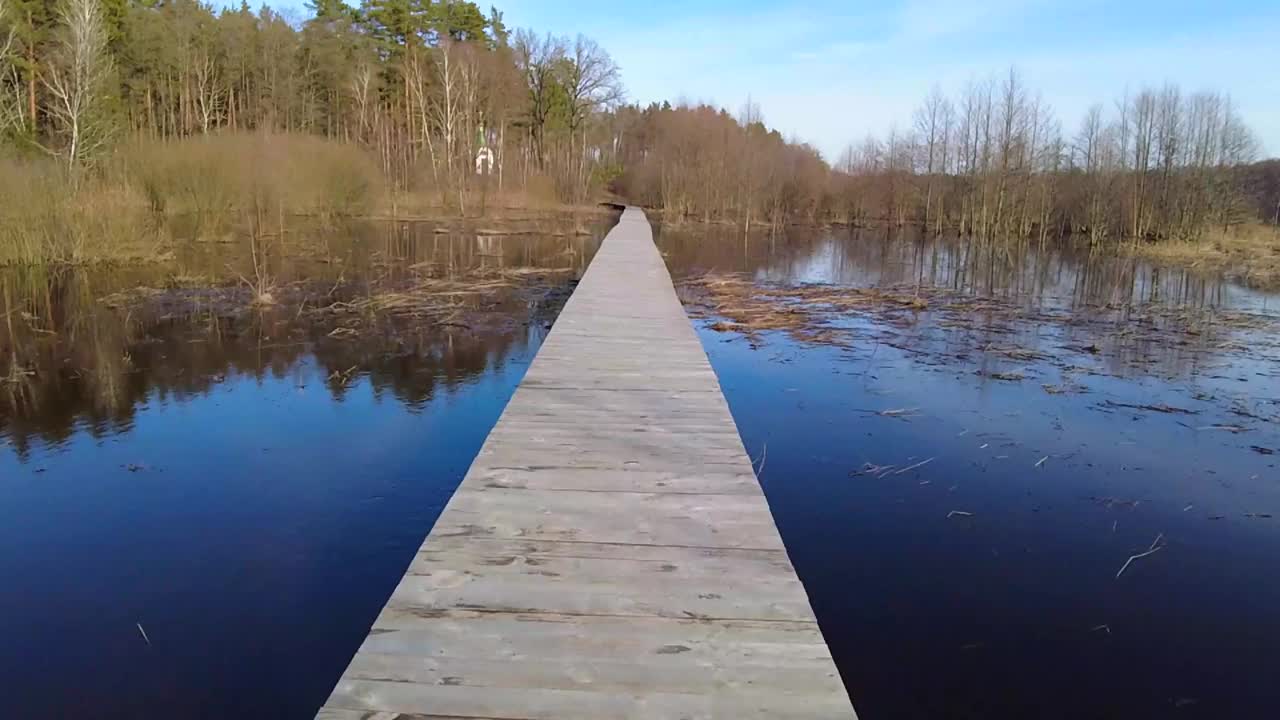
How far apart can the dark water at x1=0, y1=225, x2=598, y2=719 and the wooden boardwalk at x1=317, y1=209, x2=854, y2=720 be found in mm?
1108

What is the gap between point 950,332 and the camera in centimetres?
1189

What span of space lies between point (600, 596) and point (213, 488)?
12.5ft

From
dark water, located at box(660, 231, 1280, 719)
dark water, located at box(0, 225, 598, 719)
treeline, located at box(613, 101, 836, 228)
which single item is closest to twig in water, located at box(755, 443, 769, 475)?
dark water, located at box(660, 231, 1280, 719)

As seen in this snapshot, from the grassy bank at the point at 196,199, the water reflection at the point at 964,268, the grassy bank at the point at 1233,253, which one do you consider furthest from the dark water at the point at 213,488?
the grassy bank at the point at 1233,253

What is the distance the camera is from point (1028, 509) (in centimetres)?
554

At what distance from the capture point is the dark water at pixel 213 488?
3.68m

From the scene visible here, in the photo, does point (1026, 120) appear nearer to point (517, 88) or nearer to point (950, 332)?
point (517, 88)

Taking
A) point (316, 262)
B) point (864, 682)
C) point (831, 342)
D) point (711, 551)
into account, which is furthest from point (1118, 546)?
point (316, 262)

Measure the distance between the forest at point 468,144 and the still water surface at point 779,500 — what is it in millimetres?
15075

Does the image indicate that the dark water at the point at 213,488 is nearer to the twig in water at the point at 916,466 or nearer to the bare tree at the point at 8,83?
the twig in water at the point at 916,466

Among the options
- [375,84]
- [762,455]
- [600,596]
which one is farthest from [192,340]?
[375,84]

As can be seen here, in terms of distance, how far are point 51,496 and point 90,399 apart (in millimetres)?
2488

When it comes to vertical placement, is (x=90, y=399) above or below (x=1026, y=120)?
below

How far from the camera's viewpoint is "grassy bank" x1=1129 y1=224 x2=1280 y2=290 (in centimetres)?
2223
